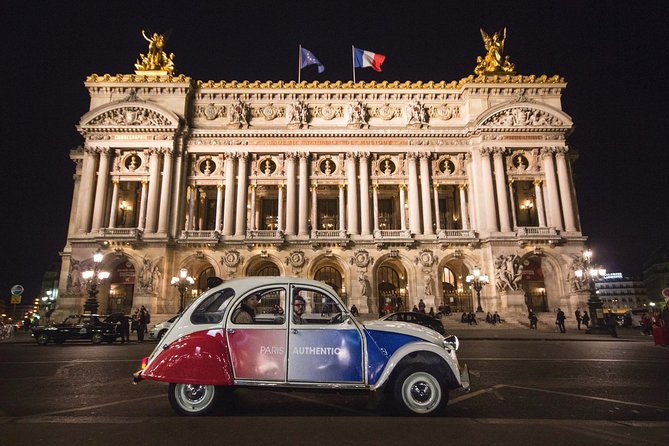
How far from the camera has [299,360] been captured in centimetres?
573

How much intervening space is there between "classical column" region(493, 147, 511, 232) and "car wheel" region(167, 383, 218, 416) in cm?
3409

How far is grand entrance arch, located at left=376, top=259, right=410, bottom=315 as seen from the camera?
35.8 m

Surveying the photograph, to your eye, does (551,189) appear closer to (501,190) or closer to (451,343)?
(501,190)

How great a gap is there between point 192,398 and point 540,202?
1504 inches

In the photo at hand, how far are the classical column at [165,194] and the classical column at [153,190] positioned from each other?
1.64ft

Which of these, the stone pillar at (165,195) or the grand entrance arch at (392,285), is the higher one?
the stone pillar at (165,195)

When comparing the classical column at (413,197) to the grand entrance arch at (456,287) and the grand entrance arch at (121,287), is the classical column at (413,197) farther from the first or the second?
the grand entrance arch at (121,287)

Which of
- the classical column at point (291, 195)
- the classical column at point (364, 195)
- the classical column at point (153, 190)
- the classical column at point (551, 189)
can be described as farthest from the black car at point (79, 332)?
the classical column at point (551, 189)

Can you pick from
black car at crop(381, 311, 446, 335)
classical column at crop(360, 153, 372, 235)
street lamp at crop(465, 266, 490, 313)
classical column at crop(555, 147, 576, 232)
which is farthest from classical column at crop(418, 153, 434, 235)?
black car at crop(381, 311, 446, 335)

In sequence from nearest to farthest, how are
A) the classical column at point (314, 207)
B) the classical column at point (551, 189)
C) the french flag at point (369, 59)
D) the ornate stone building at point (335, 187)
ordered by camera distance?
the ornate stone building at point (335, 187) < the classical column at point (551, 189) < the classical column at point (314, 207) < the french flag at point (369, 59)

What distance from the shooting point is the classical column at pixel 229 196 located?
36.0 meters


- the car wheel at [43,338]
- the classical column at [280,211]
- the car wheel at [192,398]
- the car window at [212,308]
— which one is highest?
the classical column at [280,211]

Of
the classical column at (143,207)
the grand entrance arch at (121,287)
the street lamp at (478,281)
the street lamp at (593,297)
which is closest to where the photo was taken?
the street lamp at (593,297)

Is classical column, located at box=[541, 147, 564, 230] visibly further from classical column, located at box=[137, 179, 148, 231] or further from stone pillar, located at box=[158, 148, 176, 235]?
classical column, located at box=[137, 179, 148, 231]
